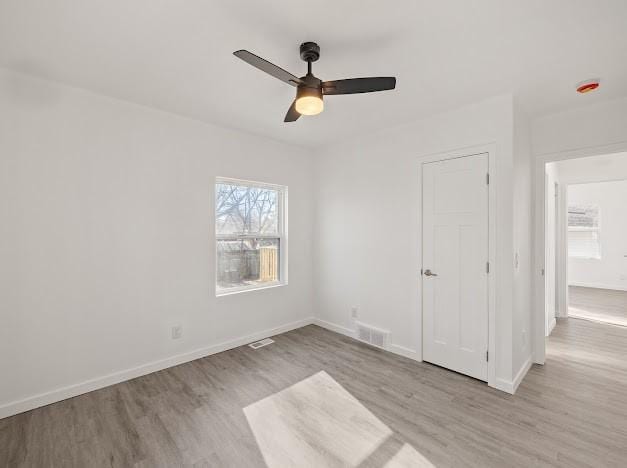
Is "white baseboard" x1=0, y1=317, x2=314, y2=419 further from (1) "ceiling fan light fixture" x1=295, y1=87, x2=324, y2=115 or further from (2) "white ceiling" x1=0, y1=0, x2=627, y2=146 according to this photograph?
(1) "ceiling fan light fixture" x1=295, y1=87, x2=324, y2=115

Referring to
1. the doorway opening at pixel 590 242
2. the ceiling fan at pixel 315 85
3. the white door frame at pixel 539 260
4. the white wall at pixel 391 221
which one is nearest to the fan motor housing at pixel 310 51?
the ceiling fan at pixel 315 85

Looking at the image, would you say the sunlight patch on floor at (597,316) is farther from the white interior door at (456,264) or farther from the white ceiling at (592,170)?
the white interior door at (456,264)

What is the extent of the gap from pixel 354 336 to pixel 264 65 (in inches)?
129

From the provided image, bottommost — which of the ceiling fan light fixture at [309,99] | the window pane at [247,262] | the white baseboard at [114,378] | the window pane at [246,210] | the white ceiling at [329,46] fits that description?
the white baseboard at [114,378]

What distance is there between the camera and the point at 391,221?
3.43 meters

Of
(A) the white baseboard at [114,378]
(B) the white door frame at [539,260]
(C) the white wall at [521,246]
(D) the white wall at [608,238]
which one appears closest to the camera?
(A) the white baseboard at [114,378]

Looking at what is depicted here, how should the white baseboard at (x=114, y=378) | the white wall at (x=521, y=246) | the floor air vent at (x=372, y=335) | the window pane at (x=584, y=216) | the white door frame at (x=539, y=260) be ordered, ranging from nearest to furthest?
1. the white baseboard at (x=114, y=378)
2. the white wall at (x=521, y=246)
3. the white door frame at (x=539, y=260)
4. the floor air vent at (x=372, y=335)
5. the window pane at (x=584, y=216)

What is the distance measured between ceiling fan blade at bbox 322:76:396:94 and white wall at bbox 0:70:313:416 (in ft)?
6.27

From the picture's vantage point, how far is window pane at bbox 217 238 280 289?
354 cm

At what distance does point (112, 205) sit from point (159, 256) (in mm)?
635

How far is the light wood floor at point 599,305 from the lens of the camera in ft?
15.2

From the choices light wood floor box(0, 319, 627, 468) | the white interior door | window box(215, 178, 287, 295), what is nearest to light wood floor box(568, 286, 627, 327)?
light wood floor box(0, 319, 627, 468)

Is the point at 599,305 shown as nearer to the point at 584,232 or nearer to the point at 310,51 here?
the point at 584,232

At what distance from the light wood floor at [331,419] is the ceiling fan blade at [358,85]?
2.34 m
